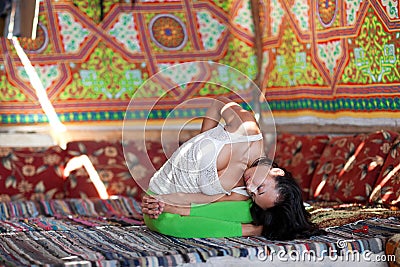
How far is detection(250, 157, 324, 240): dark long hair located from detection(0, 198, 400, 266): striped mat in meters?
0.07

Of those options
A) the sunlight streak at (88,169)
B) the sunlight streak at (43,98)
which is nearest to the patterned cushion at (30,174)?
the sunlight streak at (88,169)

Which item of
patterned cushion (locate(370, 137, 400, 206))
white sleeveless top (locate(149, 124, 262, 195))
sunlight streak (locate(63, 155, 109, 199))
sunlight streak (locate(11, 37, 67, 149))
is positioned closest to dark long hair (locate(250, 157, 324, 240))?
white sleeveless top (locate(149, 124, 262, 195))

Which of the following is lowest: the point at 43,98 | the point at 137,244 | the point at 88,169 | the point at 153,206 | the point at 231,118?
the point at 137,244

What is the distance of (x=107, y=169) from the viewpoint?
5195 millimetres

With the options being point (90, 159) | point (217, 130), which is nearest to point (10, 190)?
point (90, 159)

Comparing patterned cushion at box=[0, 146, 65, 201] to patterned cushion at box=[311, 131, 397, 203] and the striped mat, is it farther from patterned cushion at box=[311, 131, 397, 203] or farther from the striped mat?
patterned cushion at box=[311, 131, 397, 203]

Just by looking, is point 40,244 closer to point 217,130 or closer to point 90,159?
point 217,130

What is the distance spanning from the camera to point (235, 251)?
322cm

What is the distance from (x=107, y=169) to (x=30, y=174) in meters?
0.52

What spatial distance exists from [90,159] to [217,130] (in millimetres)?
1685

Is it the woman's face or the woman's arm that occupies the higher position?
the woman's arm

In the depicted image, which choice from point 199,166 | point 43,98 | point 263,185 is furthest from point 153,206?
point 43,98

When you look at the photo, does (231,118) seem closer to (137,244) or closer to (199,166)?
(199,166)

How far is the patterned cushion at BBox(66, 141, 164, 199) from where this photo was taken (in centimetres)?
509
